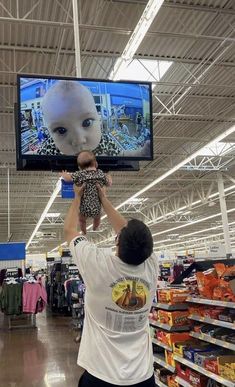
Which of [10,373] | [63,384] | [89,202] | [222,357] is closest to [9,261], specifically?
[10,373]

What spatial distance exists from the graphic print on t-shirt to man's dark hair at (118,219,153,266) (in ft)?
0.33

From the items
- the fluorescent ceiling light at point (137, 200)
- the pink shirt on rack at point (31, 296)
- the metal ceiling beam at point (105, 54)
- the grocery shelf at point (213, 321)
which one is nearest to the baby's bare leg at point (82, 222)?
the grocery shelf at point (213, 321)

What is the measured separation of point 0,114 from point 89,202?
9527 mm

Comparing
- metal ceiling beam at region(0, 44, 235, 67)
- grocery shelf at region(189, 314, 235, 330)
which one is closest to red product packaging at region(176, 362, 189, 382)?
grocery shelf at region(189, 314, 235, 330)

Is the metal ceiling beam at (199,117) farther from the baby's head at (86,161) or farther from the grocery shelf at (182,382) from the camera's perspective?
the baby's head at (86,161)

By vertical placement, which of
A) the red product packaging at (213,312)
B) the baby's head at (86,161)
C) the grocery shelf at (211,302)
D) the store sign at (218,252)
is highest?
the baby's head at (86,161)

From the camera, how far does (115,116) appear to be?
3018mm

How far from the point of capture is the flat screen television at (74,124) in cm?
281

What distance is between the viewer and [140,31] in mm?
6250

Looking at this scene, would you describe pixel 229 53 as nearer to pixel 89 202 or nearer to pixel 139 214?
pixel 89 202

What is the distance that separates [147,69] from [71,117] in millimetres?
6591

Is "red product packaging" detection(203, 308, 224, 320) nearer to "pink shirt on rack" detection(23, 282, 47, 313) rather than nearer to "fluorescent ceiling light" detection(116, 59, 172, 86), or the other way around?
"fluorescent ceiling light" detection(116, 59, 172, 86)

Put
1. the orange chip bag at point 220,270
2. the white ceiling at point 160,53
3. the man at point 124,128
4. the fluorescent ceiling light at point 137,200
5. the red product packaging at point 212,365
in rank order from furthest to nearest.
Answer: the fluorescent ceiling light at point 137,200 < the white ceiling at point 160,53 < the orange chip bag at point 220,270 < the red product packaging at point 212,365 < the man at point 124,128

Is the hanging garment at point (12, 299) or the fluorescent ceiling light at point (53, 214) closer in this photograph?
the hanging garment at point (12, 299)
